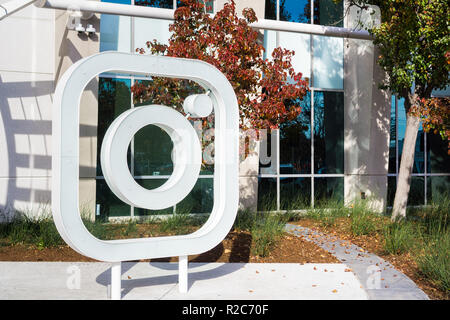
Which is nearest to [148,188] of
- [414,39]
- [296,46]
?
[296,46]

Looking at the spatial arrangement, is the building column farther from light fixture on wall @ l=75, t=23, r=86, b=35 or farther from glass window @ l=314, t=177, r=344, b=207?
light fixture on wall @ l=75, t=23, r=86, b=35

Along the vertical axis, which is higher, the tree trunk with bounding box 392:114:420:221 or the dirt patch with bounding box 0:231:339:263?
the tree trunk with bounding box 392:114:420:221

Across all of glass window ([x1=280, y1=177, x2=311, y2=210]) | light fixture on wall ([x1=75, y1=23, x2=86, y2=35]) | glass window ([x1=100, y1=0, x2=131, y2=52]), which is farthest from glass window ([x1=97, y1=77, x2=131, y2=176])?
glass window ([x1=280, y1=177, x2=311, y2=210])

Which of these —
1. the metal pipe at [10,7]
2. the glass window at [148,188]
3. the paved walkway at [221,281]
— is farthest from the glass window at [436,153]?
the metal pipe at [10,7]

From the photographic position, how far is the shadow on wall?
11.3 metres

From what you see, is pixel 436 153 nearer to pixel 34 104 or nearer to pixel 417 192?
pixel 417 192

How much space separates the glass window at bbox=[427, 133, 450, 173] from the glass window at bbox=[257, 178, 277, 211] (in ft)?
18.3

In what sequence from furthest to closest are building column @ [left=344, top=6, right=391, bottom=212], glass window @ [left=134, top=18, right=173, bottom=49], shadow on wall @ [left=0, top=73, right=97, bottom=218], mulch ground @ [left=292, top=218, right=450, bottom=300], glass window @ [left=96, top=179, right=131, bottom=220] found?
1. building column @ [left=344, top=6, right=391, bottom=212]
2. glass window @ [left=134, top=18, right=173, bottom=49]
3. glass window @ [left=96, top=179, right=131, bottom=220]
4. shadow on wall @ [left=0, top=73, right=97, bottom=218]
5. mulch ground @ [left=292, top=218, right=450, bottom=300]

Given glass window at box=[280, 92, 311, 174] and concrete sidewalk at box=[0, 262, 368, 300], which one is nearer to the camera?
concrete sidewalk at box=[0, 262, 368, 300]

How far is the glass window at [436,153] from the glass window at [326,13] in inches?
193

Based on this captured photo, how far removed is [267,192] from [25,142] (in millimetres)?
6518

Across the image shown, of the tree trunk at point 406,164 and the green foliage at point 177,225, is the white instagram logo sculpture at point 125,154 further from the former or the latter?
the tree trunk at point 406,164

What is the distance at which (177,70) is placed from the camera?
5906mm

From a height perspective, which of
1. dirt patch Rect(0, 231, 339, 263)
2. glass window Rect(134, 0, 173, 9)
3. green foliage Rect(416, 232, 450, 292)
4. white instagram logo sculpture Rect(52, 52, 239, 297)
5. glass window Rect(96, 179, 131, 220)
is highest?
glass window Rect(134, 0, 173, 9)
